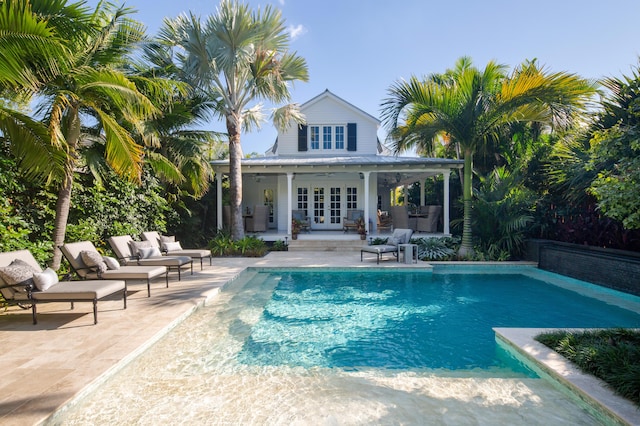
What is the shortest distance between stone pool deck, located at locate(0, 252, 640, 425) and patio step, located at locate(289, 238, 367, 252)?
19.1ft

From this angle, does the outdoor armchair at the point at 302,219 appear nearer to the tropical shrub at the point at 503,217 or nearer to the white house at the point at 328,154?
the white house at the point at 328,154

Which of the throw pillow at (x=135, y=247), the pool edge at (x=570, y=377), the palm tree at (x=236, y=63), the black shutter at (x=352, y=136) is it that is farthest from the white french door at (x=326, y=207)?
the pool edge at (x=570, y=377)

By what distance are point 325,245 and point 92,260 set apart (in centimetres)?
806

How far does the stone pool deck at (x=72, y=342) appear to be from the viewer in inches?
103

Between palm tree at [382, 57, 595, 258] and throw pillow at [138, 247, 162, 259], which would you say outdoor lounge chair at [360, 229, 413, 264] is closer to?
palm tree at [382, 57, 595, 258]

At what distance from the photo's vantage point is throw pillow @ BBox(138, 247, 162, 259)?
7.00 meters

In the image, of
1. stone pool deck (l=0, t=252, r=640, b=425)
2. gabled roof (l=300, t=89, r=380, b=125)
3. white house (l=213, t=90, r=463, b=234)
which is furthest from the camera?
gabled roof (l=300, t=89, r=380, b=125)

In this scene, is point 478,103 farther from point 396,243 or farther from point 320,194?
point 320,194

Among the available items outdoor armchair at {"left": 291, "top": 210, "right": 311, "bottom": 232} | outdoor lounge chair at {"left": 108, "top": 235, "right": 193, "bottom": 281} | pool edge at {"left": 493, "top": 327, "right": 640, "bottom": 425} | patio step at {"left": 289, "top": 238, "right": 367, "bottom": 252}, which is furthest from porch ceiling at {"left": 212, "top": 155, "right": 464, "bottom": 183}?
pool edge at {"left": 493, "top": 327, "right": 640, "bottom": 425}

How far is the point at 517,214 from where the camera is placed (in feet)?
33.7

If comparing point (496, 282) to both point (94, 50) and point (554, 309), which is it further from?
point (94, 50)

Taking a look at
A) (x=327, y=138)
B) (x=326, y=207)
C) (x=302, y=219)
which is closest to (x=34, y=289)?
(x=302, y=219)

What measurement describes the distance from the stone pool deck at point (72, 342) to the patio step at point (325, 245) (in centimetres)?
583

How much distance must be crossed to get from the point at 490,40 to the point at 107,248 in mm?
12519
